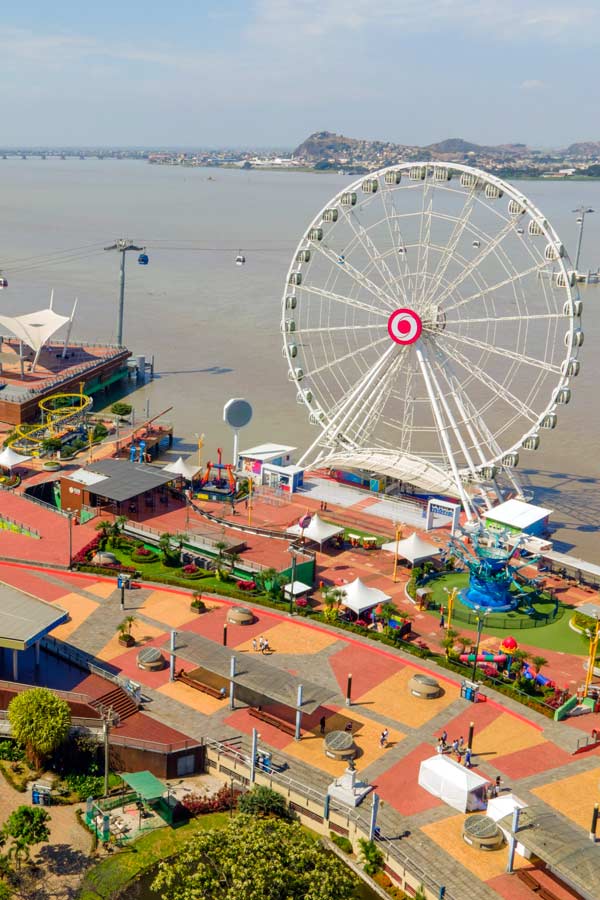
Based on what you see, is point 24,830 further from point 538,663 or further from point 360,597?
point 538,663

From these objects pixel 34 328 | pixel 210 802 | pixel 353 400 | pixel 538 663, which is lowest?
pixel 210 802

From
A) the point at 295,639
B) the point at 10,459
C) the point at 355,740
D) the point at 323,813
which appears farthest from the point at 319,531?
the point at 323,813

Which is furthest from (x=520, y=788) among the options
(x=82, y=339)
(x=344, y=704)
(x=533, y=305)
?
(x=533, y=305)

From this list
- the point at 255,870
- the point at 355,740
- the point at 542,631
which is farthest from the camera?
the point at 542,631

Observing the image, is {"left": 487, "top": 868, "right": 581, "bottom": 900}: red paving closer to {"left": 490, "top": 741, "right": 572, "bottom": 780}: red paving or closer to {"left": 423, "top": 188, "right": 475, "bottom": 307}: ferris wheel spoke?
{"left": 490, "top": 741, "right": 572, "bottom": 780}: red paving

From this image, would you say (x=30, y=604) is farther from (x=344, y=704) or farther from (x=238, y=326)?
(x=238, y=326)

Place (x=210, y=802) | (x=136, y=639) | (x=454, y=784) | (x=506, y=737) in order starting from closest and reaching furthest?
(x=454, y=784)
(x=210, y=802)
(x=506, y=737)
(x=136, y=639)

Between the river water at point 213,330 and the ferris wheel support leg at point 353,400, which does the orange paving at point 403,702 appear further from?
the ferris wheel support leg at point 353,400

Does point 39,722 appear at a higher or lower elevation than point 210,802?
higher
